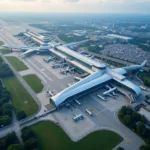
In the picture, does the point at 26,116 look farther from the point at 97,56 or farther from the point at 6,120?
the point at 97,56

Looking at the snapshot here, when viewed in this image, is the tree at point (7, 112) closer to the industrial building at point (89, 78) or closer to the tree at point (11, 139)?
the tree at point (11, 139)

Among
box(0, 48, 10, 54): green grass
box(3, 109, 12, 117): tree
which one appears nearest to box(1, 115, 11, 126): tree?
box(3, 109, 12, 117): tree

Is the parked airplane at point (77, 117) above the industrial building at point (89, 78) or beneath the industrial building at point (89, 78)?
beneath

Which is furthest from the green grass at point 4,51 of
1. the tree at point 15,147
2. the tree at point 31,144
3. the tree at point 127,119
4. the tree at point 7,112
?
the tree at point 127,119

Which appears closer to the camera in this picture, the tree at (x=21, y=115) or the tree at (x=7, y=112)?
the tree at (x=21, y=115)

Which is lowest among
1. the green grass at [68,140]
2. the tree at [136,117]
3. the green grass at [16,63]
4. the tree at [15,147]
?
the green grass at [16,63]

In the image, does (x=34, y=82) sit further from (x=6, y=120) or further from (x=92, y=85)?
(x=6, y=120)

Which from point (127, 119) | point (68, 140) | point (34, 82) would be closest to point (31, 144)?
point (68, 140)
